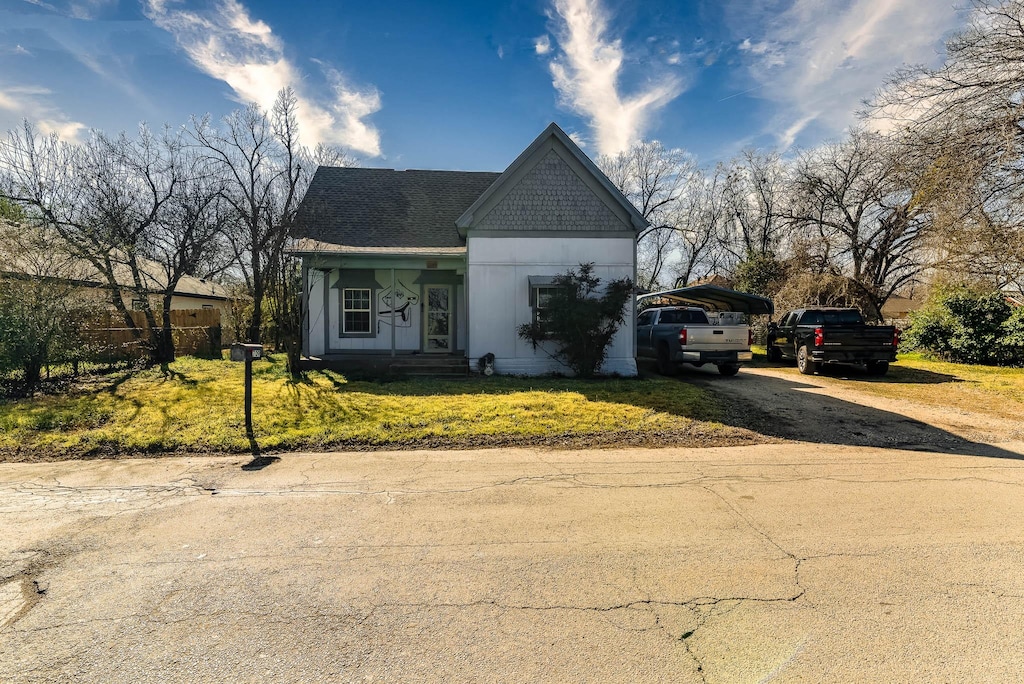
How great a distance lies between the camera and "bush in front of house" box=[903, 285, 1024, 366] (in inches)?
599

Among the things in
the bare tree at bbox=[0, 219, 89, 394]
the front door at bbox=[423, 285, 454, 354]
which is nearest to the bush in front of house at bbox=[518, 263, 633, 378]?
the front door at bbox=[423, 285, 454, 354]

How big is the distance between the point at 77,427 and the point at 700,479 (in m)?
9.11

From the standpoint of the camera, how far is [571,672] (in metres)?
2.44

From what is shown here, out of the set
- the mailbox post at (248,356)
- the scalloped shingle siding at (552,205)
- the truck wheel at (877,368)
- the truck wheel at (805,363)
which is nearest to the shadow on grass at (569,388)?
the mailbox post at (248,356)

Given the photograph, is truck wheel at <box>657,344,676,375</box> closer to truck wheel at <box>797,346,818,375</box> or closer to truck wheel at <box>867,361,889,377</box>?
truck wheel at <box>797,346,818,375</box>

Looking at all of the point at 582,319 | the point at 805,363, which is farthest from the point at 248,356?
the point at 805,363

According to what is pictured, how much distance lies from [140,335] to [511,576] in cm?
1753

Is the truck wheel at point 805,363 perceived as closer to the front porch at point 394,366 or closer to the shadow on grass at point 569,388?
the shadow on grass at point 569,388

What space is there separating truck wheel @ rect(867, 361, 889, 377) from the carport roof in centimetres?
349

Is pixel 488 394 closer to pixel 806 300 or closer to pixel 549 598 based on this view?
pixel 549 598

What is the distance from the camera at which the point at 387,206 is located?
1655cm

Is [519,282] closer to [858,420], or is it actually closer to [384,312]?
[384,312]

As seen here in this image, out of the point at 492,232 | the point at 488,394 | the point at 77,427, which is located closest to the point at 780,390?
the point at 488,394

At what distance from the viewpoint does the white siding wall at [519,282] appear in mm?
13461
